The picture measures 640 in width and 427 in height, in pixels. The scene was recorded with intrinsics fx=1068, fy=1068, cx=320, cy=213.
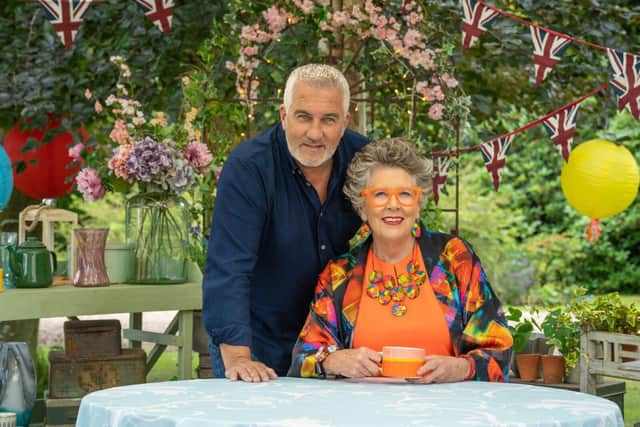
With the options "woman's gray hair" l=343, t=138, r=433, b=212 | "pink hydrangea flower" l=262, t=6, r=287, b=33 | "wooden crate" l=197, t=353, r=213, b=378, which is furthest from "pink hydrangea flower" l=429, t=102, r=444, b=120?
"woman's gray hair" l=343, t=138, r=433, b=212

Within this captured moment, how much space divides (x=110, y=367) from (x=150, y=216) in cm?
61

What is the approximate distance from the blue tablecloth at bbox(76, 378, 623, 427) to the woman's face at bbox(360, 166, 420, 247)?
0.38m

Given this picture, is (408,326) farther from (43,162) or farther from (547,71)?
A: (43,162)

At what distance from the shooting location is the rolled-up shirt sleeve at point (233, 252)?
2703 mm

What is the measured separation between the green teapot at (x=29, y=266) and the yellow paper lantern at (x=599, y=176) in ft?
8.76

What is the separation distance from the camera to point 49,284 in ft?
13.3

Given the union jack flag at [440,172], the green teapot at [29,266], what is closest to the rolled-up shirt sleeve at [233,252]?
the green teapot at [29,266]

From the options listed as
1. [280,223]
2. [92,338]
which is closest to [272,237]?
[280,223]

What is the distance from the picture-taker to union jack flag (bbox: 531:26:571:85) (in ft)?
14.5

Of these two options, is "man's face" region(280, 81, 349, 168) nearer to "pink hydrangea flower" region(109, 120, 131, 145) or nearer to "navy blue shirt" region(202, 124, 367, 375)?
"navy blue shirt" region(202, 124, 367, 375)

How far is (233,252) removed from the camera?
277cm

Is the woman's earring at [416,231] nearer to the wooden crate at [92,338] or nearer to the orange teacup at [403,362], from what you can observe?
the orange teacup at [403,362]

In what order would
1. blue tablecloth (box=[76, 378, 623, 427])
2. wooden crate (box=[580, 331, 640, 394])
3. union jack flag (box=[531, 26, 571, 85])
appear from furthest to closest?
union jack flag (box=[531, 26, 571, 85])
wooden crate (box=[580, 331, 640, 394])
blue tablecloth (box=[76, 378, 623, 427])

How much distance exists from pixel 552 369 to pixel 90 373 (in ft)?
5.84
